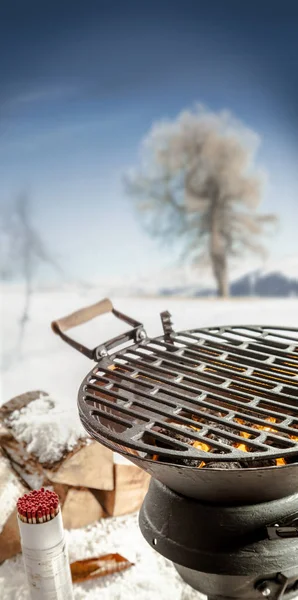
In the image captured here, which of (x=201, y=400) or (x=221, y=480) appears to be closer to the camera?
(x=221, y=480)

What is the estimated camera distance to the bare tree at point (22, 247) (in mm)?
3172

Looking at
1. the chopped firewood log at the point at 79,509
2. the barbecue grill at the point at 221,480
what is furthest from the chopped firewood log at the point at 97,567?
the barbecue grill at the point at 221,480

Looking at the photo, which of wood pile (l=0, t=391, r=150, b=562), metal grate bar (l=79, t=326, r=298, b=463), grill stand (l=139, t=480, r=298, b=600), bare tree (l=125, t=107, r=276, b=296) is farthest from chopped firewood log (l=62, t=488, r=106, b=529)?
bare tree (l=125, t=107, r=276, b=296)

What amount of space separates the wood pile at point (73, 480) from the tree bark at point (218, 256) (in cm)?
136

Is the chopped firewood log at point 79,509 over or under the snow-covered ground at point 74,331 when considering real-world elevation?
under

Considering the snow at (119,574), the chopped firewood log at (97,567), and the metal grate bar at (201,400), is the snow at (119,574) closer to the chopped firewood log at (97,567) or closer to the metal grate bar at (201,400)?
the chopped firewood log at (97,567)

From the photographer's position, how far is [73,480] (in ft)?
7.29

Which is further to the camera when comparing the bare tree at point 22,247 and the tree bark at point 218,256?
the tree bark at point 218,256

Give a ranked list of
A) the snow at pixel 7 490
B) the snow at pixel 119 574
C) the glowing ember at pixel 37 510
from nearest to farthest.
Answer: the glowing ember at pixel 37 510, the snow at pixel 119 574, the snow at pixel 7 490

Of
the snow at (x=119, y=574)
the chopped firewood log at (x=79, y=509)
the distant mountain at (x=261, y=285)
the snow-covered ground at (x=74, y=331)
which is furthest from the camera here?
the distant mountain at (x=261, y=285)

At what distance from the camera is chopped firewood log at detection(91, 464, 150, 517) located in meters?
2.30

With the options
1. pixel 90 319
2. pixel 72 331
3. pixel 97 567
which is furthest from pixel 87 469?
pixel 72 331

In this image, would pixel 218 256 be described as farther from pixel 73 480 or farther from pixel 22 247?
pixel 73 480

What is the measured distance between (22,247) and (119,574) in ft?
5.67
